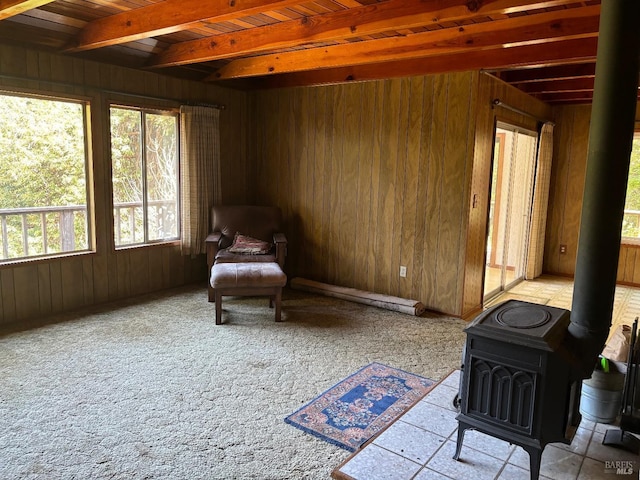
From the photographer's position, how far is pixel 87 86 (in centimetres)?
421

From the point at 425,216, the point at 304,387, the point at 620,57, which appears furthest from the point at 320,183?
the point at 620,57

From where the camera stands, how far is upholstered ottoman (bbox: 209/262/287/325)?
4.03m

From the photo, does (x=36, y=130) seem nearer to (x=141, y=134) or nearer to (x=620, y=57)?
(x=141, y=134)

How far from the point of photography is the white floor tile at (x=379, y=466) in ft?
6.81

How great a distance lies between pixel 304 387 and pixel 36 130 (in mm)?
3658

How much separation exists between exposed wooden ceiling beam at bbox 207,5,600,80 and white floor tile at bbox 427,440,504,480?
2.50m

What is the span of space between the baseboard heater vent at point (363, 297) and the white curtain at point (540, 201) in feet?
7.98

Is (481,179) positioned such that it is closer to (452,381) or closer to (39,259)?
(452,381)

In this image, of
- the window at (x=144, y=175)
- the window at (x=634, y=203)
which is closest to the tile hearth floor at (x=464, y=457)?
the window at (x=144, y=175)

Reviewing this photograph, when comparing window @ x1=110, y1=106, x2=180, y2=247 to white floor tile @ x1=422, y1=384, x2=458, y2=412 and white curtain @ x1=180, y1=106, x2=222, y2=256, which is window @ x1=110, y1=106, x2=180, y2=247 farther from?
white floor tile @ x1=422, y1=384, x2=458, y2=412

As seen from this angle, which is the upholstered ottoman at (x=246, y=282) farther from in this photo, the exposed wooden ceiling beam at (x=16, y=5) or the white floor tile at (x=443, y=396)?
the exposed wooden ceiling beam at (x=16, y=5)

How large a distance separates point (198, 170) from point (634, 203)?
5.42 meters

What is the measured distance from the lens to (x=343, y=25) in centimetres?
325

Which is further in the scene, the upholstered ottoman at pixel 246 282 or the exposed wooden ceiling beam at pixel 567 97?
the exposed wooden ceiling beam at pixel 567 97
